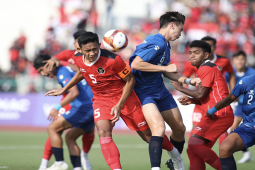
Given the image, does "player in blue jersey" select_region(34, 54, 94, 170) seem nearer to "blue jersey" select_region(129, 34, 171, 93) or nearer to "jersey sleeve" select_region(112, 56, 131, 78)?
"blue jersey" select_region(129, 34, 171, 93)

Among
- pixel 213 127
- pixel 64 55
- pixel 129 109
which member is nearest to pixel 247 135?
pixel 213 127

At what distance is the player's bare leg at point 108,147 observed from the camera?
5098 millimetres

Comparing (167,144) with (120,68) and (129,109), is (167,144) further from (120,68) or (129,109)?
(120,68)

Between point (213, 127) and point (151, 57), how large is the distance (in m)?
1.45

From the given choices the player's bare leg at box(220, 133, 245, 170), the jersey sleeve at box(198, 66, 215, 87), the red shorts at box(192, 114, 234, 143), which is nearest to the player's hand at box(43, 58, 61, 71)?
the jersey sleeve at box(198, 66, 215, 87)

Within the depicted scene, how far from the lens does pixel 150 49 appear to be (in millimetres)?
5477

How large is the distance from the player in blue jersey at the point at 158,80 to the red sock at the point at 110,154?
487 millimetres

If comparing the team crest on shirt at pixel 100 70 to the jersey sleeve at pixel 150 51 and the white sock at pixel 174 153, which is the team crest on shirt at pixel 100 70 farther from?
the white sock at pixel 174 153

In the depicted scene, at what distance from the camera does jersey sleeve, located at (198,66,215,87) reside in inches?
224

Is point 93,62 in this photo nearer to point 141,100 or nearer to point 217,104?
point 141,100

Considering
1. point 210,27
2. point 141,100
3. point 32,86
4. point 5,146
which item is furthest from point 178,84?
point 210,27

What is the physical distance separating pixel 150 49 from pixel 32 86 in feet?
36.8

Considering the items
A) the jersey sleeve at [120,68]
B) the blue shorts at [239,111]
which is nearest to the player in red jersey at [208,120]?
the jersey sleeve at [120,68]

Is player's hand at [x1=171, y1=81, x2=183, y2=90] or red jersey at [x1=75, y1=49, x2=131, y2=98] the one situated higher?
red jersey at [x1=75, y1=49, x2=131, y2=98]
